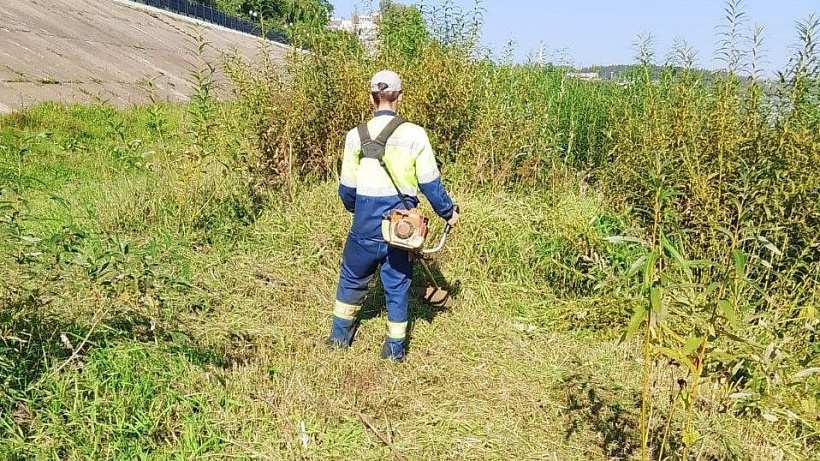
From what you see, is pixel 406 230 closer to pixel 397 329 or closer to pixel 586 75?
pixel 397 329

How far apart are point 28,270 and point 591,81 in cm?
683

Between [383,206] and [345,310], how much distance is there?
0.78 m

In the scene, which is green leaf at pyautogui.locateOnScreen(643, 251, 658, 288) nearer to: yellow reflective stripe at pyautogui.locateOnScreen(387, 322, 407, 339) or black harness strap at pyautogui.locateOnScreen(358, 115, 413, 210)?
black harness strap at pyautogui.locateOnScreen(358, 115, 413, 210)

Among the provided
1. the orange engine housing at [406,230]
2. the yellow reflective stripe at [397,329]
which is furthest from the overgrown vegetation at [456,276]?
the orange engine housing at [406,230]

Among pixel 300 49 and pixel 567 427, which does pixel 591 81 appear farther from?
pixel 567 427

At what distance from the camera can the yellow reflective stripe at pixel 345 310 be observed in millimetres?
4207

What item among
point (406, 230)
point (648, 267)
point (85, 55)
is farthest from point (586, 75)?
point (85, 55)

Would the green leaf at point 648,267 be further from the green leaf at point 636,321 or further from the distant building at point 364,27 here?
the distant building at point 364,27

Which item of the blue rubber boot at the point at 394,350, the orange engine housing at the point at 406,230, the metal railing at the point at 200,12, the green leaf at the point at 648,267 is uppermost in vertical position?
the metal railing at the point at 200,12

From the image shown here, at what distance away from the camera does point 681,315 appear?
4.29 metres

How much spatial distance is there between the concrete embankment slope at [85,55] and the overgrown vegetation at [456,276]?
75.7 inches

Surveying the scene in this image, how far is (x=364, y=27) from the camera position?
7.86m

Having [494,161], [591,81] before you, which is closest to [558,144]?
[494,161]

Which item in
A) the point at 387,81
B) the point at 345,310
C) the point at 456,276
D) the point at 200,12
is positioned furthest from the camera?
the point at 200,12
